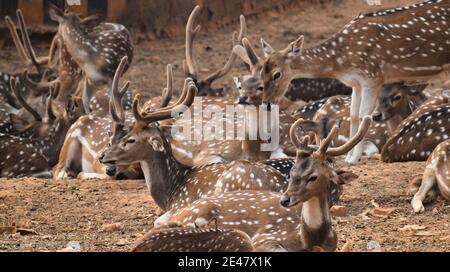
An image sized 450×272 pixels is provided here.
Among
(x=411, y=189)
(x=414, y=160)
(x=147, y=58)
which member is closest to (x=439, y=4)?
(x=414, y=160)

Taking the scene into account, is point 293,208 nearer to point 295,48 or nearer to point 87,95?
point 295,48

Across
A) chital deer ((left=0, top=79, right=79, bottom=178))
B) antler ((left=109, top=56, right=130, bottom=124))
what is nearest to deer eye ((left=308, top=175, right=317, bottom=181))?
antler ((left=109, top=56, right=130, bottom=124))

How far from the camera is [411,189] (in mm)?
12031

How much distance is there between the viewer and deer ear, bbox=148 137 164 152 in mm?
11688

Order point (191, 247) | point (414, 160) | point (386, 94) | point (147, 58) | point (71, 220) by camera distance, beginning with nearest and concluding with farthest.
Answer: point (191, 247), point (71, 220), point (414, 160), point (386, 94), point (147, 58)

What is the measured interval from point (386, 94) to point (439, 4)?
3.13ft

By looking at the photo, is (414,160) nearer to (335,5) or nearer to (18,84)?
(18,84)

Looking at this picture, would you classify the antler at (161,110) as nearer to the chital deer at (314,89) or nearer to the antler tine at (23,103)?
the antler tine at (23,103)

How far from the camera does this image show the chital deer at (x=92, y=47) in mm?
15422

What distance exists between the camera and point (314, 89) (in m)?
17.0

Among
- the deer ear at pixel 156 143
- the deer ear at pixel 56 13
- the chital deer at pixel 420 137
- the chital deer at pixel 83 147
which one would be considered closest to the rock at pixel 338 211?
the deer ear at pixel 156 143

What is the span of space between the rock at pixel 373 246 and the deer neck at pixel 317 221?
23.4 inches

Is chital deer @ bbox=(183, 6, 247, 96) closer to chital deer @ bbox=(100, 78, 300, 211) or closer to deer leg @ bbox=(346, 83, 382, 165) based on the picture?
deer leg @ bbox=(346, 83, 382, 165)

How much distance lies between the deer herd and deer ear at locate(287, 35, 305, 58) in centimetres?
2
